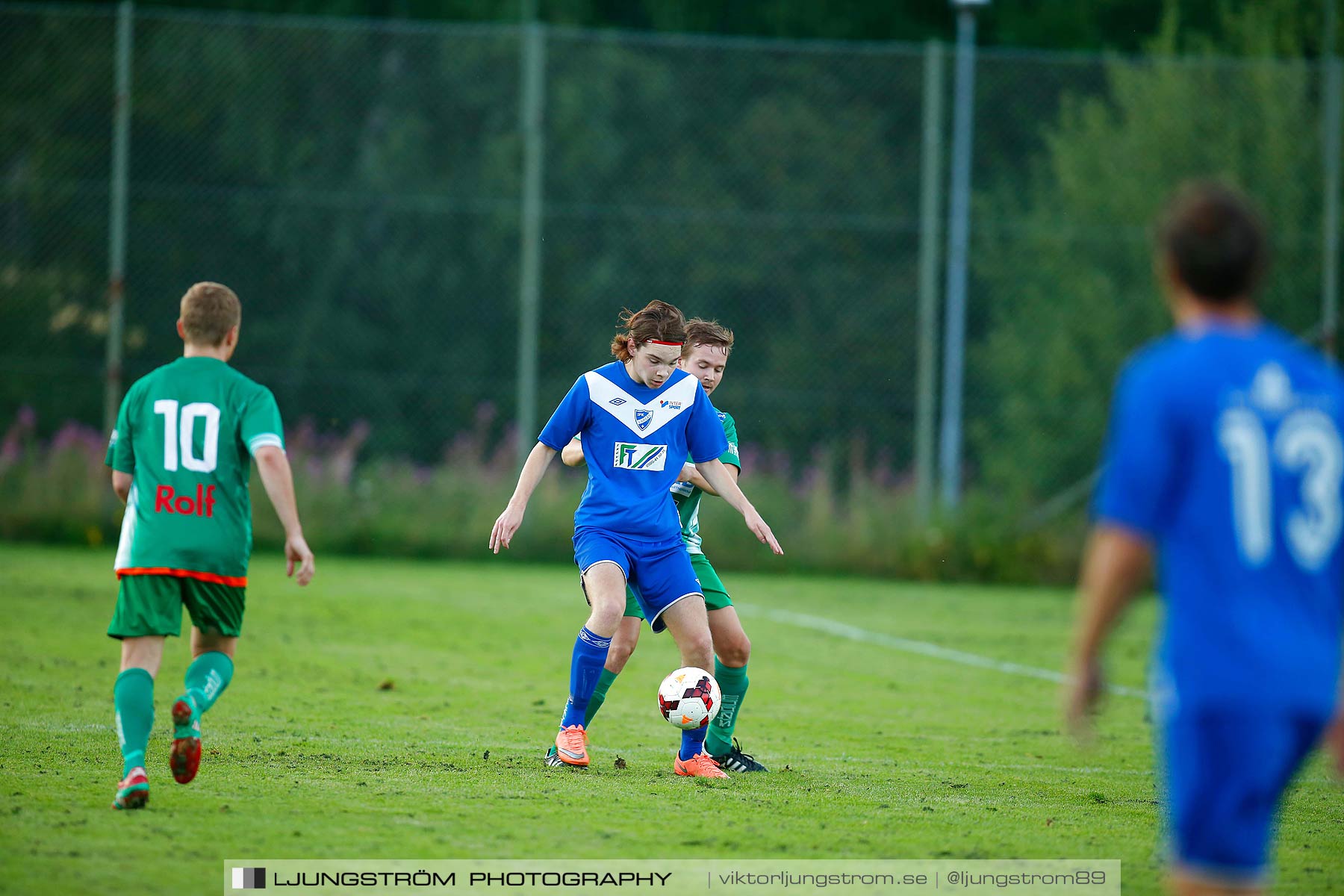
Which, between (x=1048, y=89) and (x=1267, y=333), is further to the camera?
(x=1048, y=89)

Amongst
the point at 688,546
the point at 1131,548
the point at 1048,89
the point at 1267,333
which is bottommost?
the point at 688,546

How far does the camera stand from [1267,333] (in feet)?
10.0

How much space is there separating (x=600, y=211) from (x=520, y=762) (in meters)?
11.6

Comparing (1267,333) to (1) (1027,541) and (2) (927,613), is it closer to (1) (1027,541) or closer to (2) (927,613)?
(2) (927,613)

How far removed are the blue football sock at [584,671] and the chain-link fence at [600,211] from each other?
10.5 m

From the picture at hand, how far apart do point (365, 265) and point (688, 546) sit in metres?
13.6

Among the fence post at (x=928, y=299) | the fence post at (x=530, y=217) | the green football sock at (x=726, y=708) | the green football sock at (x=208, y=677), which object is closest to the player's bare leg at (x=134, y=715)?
the green football sock at (x=208, y=677)

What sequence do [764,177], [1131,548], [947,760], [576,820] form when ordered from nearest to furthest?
[1131,548]
[576,820]
[947,760]
[764,177]

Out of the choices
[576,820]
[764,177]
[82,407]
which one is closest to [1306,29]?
[764,177]

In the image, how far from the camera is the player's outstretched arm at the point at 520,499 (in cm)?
580

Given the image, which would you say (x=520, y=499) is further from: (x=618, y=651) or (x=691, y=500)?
(x=691, y=500)

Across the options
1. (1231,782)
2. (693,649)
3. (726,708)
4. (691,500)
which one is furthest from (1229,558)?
(691,500)

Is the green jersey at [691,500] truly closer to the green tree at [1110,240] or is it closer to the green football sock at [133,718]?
the green football sock at [133,718]

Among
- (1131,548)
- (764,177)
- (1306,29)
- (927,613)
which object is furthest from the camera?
(764,177)
